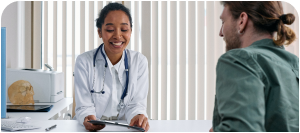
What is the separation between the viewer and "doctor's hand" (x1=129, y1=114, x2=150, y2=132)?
1.13 meters

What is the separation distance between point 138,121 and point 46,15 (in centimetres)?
212

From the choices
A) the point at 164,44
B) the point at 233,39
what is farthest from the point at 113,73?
the point at 164,44

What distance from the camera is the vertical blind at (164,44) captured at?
8.98ft

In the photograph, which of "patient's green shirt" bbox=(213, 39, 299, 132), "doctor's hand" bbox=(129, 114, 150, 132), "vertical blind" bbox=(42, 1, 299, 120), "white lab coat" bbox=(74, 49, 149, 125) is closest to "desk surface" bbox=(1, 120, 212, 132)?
"doctor's hand" bbox=(129, 114, 150, 132)

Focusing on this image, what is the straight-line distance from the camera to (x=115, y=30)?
1.42 m

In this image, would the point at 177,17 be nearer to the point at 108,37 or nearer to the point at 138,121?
the point at 108,37

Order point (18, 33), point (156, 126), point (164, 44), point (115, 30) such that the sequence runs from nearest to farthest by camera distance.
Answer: point (156, 126), point (115, 30), point (18, 33), point (164, 44)

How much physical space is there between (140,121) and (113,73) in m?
0.44

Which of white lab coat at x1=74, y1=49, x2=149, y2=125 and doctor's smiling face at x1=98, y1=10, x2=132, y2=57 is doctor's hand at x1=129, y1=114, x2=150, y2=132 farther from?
doctor's smiling face at x1=98, y1=10, x2=132, y2=57

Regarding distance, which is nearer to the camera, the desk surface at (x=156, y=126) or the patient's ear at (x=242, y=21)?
the patient's ear at (x=242, y=21)

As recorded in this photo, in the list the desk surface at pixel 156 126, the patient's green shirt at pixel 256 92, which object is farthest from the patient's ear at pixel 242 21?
the desk surface at pixel 156 126

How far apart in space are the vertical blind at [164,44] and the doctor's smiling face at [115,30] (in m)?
1.31

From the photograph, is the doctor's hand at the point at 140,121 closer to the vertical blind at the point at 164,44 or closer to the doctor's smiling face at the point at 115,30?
the doctor's smiling face at the point at 115,30

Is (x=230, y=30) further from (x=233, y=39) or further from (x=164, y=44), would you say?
(x=164, y=44)
